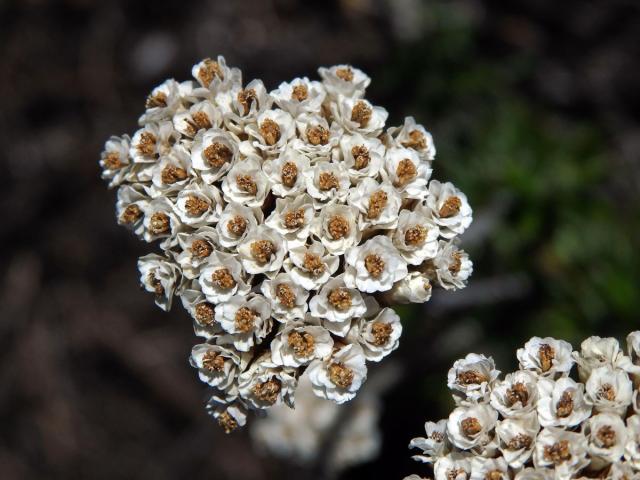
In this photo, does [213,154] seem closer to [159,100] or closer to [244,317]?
[159,100]

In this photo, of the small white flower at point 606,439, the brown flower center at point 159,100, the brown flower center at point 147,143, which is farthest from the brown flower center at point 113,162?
the small white flower at point 606,439

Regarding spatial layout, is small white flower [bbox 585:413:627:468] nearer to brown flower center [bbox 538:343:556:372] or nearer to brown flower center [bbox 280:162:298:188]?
brown flower center [bbox 538:343:556:372]

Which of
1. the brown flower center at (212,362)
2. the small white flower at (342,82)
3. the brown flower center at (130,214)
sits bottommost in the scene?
the brown flower center at (212,362)

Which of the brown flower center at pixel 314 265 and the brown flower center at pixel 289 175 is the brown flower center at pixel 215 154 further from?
the brown flower center at pixel 314 265

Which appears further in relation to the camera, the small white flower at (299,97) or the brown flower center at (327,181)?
the small white flower at (299,97)

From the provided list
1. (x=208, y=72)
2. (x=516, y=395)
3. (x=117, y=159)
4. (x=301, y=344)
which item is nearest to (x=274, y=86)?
(x=208, y=72)

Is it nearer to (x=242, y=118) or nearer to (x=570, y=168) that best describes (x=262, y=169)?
(x=242, y=118)

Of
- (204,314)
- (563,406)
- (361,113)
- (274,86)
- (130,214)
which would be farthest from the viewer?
(274,86)
